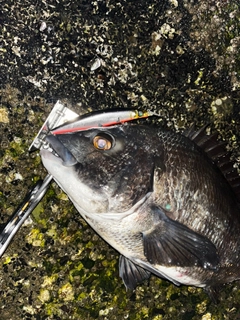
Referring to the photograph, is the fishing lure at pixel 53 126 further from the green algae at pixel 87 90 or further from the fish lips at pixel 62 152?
the fish lips at pixel 62 152

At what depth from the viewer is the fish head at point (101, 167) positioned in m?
2.21

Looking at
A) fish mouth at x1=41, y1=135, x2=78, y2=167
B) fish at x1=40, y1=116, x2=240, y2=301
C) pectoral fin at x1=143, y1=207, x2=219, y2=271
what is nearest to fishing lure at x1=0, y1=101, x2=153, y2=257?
fish at x1=40, y1=116, x2=240, y2=301

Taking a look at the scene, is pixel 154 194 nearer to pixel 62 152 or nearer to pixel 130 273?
pixel 62 152

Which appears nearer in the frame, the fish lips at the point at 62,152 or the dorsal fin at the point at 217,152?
the fish lips at the point at 62,152

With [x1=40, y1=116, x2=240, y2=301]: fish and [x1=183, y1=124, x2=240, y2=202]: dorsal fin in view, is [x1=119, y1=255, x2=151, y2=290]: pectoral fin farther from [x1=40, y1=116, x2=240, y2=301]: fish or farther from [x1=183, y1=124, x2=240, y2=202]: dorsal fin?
[x1=183, y1=124, x2=240, y2=202]: dorsal fin

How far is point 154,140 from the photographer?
7.80 feet

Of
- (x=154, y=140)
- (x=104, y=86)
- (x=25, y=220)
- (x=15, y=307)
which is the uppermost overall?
(x=104, y=86)

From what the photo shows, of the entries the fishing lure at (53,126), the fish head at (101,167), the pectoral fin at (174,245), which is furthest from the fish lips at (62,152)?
the pectoral fin at (174,245)

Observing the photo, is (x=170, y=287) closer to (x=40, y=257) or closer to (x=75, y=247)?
(x=75, y=247)

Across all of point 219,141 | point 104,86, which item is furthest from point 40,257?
point 219,141

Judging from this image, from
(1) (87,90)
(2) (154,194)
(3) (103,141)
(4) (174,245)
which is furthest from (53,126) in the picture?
(4) (174,245)

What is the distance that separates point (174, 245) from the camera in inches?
90.8

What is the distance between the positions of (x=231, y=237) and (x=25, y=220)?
45.2 inches

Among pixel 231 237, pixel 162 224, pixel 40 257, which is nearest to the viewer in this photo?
pixel 162 224
